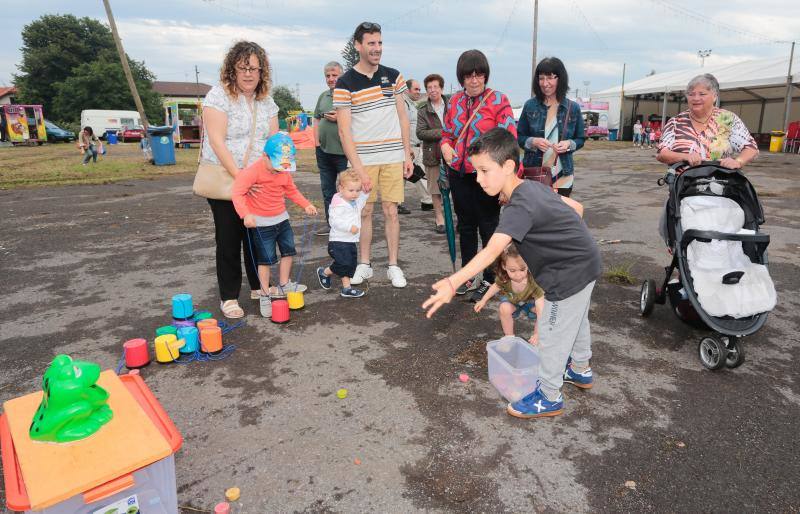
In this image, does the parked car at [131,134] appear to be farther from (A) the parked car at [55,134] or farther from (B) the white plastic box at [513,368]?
(B) the white plastic box at [513,368]

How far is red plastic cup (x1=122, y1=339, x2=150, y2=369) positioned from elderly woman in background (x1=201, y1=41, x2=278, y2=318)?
2.99ft

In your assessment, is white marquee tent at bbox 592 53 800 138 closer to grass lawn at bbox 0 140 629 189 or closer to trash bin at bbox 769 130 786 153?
trash bin at bbox 769 130 786 153

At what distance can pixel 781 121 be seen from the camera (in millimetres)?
29250

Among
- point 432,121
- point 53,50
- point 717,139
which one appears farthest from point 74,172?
point 53,50

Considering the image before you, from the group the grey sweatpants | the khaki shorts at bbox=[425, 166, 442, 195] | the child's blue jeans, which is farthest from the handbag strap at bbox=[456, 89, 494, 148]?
the khaki shorts at bbox=[425, 166, 442, 195]

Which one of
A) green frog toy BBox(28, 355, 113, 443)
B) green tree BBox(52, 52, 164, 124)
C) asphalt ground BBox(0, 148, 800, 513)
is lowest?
asphalt ground BBox(0, 148, 800, 513)

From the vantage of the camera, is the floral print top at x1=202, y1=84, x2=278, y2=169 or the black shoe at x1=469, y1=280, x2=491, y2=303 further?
Result: the black shoe at x1=469, y1=280, x2=491, y2=303

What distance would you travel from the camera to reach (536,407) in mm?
2801

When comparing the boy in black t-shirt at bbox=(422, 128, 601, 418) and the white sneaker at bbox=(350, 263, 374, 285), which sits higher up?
the boy in black t-shirt at bbox=(422, 128, 601, 418)

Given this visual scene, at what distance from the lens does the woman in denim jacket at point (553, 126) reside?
170 inches

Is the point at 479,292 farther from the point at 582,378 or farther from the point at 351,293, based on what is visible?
the point at 582,378

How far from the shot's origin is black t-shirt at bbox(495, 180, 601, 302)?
254 cm

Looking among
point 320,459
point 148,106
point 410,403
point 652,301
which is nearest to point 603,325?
point 652,301

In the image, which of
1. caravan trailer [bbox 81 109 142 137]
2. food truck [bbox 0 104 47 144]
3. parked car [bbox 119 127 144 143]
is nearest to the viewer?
food truck [bbox 0 104 47 144]
